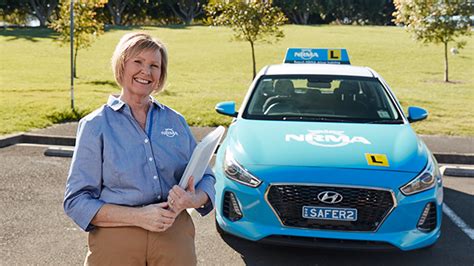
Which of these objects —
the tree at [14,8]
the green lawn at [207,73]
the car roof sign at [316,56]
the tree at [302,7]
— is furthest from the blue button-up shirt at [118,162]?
the tree at [302,7]

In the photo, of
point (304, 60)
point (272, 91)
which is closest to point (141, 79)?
point (272, 91)

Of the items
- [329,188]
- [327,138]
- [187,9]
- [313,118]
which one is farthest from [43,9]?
[329,188]

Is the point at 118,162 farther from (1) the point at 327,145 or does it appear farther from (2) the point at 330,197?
(1) the point at 327,145

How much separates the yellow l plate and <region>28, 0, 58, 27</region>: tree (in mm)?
60235

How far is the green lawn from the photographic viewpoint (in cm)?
1142

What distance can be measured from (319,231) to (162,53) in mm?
2390

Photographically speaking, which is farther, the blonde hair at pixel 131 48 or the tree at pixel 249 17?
the tree at pixel 249 17

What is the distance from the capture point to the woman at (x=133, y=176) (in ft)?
6.76

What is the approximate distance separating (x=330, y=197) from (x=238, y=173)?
72 centimetres

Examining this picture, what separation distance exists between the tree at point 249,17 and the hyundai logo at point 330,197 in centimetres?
1293

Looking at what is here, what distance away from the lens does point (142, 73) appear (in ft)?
7.06

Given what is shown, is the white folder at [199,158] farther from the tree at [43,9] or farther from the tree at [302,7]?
the tree at [302,7]

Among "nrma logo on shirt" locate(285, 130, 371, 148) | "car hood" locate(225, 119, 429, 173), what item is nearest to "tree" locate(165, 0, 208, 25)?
"car hood" locate(225, 119, 429, 173)

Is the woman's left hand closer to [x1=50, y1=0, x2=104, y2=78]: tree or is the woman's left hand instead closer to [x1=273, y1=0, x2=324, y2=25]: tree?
[x1=50, y1=0, x2=104, y2=78]: tree
